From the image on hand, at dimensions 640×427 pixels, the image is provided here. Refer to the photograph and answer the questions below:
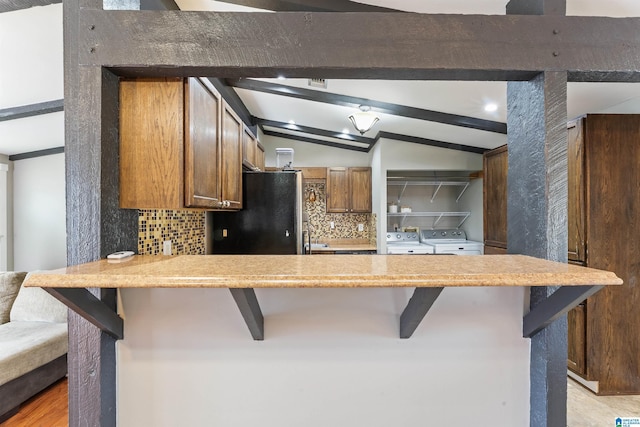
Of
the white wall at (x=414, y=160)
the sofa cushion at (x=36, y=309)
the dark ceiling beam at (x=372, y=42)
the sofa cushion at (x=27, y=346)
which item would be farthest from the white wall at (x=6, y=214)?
the white wall at (x=414, y=160)

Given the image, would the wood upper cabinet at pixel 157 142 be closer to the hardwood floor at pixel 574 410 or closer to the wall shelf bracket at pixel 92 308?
the wall shelf bracket at pixel 92 308

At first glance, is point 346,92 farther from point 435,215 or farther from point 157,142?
point 435,215

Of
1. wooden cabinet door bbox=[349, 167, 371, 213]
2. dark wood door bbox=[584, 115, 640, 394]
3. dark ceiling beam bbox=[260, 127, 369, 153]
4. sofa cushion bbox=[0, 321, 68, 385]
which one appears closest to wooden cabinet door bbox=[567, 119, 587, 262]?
dark wood door bbox=[584, 115, 640, 394]

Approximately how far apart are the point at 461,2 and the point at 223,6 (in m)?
1.36

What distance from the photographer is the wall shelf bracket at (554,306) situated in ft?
2.96

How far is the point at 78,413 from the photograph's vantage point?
1082 mm

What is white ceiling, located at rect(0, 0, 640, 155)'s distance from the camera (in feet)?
5.19

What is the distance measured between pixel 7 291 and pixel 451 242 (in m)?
5.22

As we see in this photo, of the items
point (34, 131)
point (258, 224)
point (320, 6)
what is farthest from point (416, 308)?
point (34, 131)

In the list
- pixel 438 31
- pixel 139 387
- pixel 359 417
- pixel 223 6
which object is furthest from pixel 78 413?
pixel 223 6

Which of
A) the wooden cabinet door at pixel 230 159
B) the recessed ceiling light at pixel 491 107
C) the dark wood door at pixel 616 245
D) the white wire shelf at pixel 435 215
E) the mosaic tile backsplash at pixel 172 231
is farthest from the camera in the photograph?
the white wire shelf at pixel 435 215

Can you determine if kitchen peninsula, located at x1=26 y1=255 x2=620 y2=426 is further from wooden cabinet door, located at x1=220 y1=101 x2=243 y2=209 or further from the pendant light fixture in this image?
the pendant light fixture

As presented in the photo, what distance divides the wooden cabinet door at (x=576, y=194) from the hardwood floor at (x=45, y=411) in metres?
4.02

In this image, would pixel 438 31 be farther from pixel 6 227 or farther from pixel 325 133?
pixel 6 227
